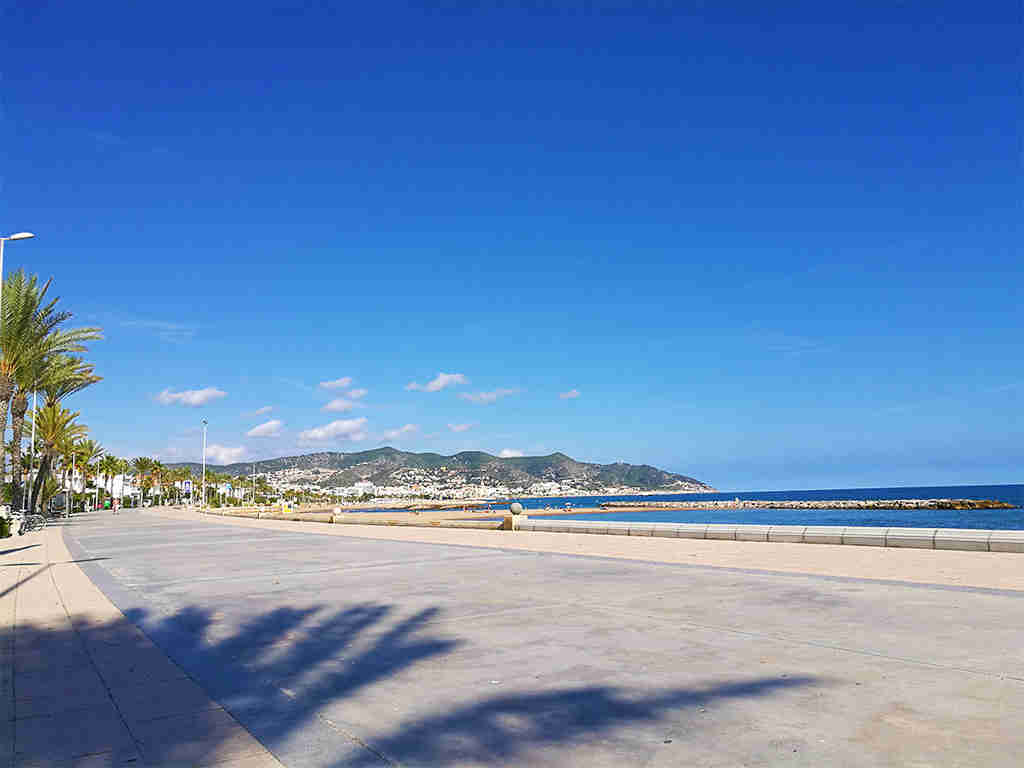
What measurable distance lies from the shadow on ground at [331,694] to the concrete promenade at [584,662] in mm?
23

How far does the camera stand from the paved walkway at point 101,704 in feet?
13.8

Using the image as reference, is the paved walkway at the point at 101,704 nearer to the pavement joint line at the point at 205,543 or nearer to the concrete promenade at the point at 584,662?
the concrete promenade at the point at 584,662

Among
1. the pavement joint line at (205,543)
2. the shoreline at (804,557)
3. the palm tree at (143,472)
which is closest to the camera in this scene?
the shoreline at (804,557)

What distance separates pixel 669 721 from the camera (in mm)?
4625

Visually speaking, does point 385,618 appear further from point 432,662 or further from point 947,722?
point 947,722

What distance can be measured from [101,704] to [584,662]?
3553 millimetres

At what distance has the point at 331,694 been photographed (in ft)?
17.8

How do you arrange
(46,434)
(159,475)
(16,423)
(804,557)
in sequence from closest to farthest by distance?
(804,557) < (16,423) < (46,434) < (159,475)

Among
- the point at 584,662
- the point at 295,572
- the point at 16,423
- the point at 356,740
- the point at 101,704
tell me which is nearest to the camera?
the point at 356,740

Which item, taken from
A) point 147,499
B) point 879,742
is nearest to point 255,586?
point 879,742

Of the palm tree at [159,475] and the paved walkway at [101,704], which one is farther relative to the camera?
the palm tree at [159,475]

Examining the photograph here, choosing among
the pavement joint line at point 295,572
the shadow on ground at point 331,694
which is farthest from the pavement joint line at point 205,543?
the shadow on ground at point 331,694

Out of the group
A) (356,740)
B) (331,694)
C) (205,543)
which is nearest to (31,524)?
(205,543)

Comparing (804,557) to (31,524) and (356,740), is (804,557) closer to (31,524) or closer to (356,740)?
(356,740)
